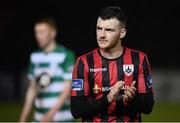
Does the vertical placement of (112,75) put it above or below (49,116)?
above

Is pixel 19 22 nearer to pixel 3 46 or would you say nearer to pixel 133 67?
pixel 3 46

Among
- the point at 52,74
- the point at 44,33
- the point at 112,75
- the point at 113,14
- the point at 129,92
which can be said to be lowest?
the point at 129,92

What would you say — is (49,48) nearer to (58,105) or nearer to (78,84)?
(58,105)

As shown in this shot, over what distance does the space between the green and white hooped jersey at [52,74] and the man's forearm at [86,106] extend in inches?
92.8

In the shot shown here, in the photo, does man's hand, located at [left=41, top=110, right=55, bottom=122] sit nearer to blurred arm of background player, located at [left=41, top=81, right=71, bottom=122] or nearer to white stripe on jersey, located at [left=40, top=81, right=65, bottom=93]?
blurred arm of background player, located at [left=41, top=81, right=71, bottom=122]

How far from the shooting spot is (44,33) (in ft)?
19.9

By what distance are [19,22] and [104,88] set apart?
406 inches

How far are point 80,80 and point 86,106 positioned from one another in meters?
0.16

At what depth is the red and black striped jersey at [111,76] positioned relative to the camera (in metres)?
3.59

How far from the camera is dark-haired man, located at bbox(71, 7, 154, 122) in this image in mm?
3523

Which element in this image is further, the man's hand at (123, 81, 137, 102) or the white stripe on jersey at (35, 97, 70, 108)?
the white stripe on jersey at (35, 97, 70, 108)

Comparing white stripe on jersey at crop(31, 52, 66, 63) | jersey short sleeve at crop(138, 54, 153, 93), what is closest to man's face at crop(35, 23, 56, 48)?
white stripe on jersey at crop(31, 52, 66, 63)

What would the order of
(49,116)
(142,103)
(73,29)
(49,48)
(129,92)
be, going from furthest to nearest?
(73,29) < (49,48) < (49,116) < (142,103) < (129,92)

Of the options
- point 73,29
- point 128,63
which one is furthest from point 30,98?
point 73,29
